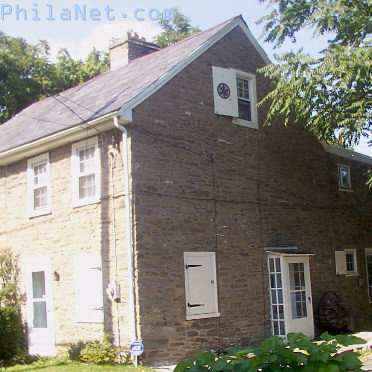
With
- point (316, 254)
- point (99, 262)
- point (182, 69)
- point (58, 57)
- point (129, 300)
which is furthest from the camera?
point (58, 57)

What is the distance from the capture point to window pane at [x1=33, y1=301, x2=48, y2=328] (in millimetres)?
15333

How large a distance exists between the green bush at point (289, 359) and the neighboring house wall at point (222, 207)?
30.6 feet

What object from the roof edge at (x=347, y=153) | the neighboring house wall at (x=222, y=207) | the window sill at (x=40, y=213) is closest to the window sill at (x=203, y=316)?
the neighboring house wall at (x=222, y=207)

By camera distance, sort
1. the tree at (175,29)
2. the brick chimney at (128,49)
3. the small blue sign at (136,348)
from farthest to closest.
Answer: the tree at (175,29) < the brick chimney at (128,49) < the small blue sign at (136,348)

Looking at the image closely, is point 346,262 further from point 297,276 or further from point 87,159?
point 87,159

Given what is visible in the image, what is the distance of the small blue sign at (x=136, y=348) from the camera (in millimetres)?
12281

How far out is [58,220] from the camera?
15023mm

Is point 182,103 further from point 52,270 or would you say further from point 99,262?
point 52,270

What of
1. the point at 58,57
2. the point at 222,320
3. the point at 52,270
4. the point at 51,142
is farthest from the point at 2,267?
the point at 58,57

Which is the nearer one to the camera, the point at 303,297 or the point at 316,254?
the point at 303,297

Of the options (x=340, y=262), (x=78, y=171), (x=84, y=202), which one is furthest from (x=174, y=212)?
(x=340, y=262)

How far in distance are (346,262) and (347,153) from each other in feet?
11.6

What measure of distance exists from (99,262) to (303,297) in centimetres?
575

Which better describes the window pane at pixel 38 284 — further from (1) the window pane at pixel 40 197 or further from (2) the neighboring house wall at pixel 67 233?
(1) the window pane at pixel 40 197
